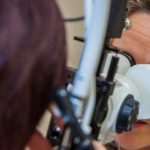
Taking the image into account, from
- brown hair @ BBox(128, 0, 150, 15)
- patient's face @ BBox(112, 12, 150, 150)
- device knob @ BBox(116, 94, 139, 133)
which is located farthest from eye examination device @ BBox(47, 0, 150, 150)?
brown hair @ BBox(128, 0, 150, 15)

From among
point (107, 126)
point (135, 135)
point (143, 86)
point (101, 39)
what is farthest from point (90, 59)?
point (135, 135)

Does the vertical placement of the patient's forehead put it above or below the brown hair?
below

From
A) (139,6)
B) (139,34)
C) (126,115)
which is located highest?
(139,6)

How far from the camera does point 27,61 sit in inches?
18.3

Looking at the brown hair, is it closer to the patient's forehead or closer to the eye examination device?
the patient's forehead

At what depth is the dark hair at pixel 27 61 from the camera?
457 mm

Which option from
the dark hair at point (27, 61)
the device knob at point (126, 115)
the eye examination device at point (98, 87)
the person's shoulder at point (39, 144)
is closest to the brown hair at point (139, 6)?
the eye examination device at point (98, 87)

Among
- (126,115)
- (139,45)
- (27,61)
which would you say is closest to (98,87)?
(126,115)

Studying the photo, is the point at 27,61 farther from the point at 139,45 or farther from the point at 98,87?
the point at 139,45

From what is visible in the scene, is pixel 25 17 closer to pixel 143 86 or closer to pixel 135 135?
pixel 143 86

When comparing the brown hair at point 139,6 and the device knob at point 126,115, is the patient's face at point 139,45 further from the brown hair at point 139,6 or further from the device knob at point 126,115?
the device knob at point 126,115

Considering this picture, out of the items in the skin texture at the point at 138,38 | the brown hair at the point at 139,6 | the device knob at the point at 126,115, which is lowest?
the device knob at the point at 126,115

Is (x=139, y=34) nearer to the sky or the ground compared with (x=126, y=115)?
nearer to the sky

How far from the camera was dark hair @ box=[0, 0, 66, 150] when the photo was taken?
46 cm
